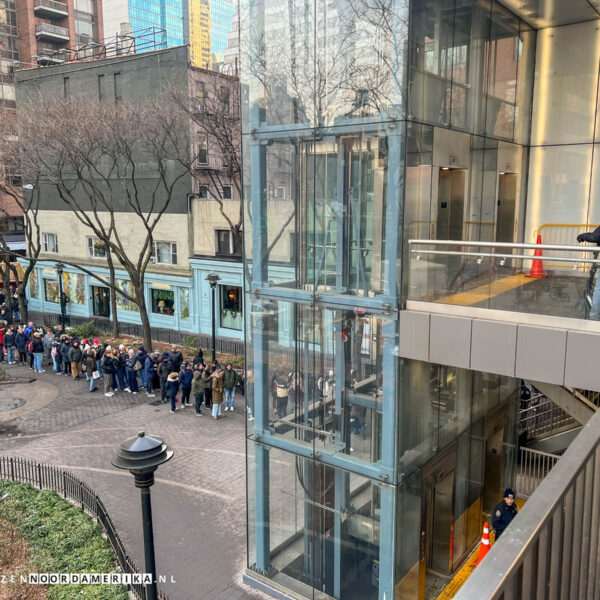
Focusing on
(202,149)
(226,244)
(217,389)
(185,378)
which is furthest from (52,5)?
(217,389)

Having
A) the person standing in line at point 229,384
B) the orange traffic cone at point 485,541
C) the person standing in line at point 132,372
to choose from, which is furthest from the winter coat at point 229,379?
the orange traffic cone at point 485,541

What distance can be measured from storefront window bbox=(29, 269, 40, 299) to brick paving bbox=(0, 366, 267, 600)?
19218mm

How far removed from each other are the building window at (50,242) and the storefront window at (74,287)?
209 cm

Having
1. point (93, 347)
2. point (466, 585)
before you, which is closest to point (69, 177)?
point (93, 347)

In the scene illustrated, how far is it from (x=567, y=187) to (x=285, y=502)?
9.00 metres

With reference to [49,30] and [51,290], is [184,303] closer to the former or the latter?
[51,290]

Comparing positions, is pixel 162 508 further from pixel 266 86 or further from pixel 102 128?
pixel 102 128

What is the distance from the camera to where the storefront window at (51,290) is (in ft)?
137

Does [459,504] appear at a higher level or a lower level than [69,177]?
lower

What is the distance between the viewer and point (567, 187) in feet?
44.7

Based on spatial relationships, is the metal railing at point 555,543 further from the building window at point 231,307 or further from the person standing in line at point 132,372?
the building window at point 231,307

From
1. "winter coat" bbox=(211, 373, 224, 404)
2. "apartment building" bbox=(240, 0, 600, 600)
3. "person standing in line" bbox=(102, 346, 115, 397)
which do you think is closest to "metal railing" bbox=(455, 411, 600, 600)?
"apartment building" bbox=(240, 0, 600, 600)

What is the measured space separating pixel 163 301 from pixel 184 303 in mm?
1951

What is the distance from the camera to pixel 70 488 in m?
14.6
